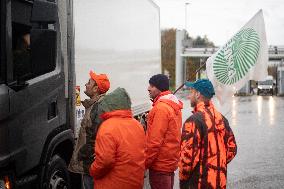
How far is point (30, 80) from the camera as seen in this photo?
4621 mm

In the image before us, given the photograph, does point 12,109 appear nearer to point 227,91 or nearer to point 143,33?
point 227,91

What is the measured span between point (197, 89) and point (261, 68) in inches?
92.7

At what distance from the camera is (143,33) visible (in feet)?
34.0

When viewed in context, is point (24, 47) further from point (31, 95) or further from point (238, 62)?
point (238, 62)

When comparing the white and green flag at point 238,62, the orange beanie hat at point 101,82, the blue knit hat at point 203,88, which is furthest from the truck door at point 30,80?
the white and green flag at point 238,62

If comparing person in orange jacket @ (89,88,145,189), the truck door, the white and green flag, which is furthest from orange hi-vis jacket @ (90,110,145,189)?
the white and green flag

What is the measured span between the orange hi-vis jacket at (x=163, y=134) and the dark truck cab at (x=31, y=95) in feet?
3.06

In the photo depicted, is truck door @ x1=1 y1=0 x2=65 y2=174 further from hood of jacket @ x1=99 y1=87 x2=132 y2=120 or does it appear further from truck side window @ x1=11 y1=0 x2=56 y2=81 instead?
hood of jacket @ x1=99 y1=87 x2=132 y2=120

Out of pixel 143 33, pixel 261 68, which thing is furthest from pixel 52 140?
pixel 143 33

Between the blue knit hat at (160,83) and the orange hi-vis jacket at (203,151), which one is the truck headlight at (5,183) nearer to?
the orange hi-vis jacket at (203,151)

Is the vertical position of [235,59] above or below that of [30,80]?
above

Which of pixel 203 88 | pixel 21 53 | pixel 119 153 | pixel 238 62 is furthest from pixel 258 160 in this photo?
pixel 21 53

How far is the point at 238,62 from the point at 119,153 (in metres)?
3.03

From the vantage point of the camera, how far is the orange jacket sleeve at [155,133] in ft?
17.6
